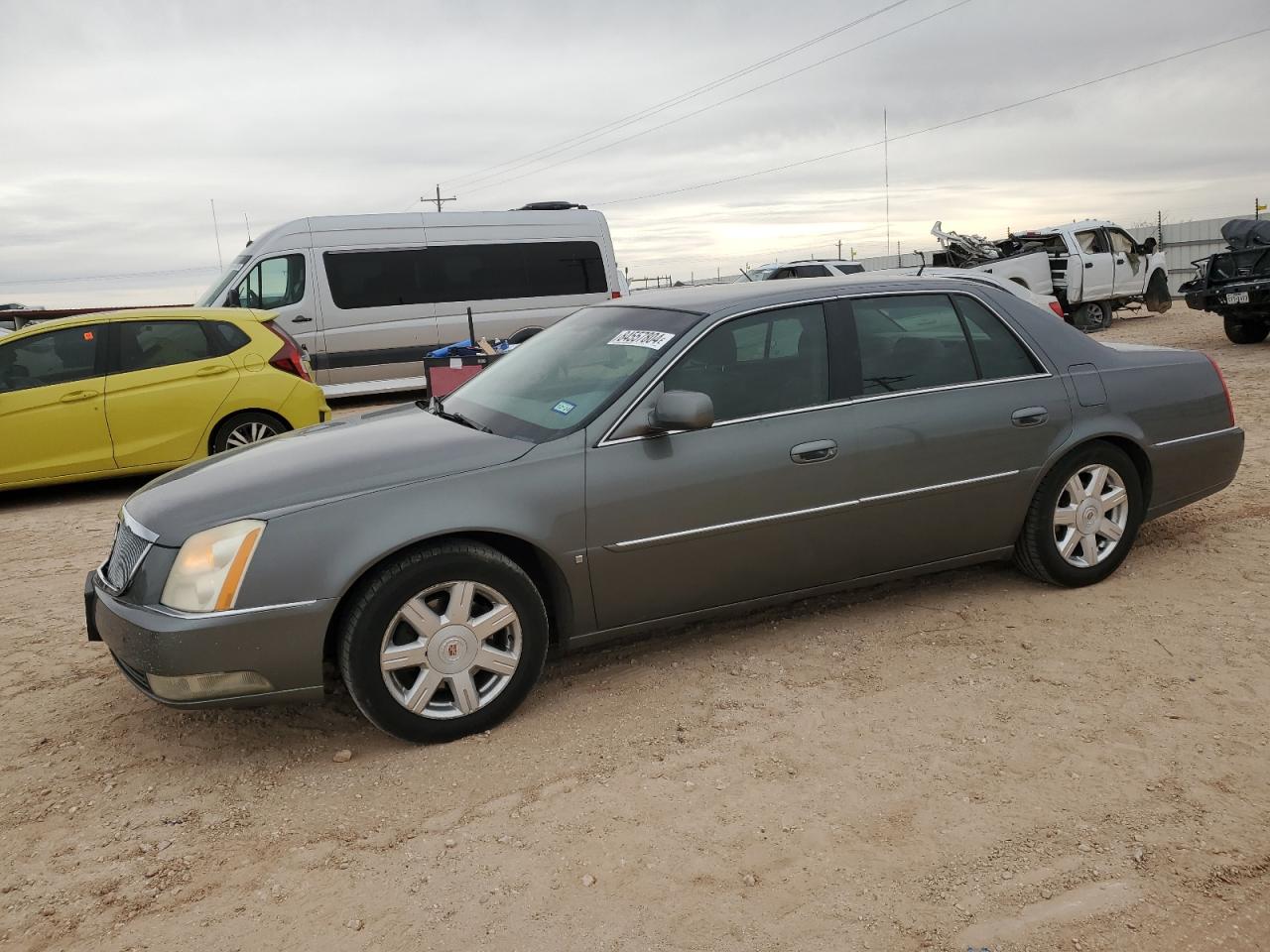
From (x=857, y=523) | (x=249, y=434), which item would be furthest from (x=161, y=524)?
(x=249, y=434)

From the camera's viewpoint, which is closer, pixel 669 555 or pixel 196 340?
pixel 669 555

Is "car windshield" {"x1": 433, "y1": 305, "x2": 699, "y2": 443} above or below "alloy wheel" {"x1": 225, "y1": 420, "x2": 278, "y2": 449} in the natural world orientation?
above

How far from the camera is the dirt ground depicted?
2564mm

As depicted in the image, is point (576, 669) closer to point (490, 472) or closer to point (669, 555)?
point (669, 555)

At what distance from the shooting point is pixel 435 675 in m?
3.43

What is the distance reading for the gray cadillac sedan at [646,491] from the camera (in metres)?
3.29

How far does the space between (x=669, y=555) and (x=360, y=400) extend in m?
11.3

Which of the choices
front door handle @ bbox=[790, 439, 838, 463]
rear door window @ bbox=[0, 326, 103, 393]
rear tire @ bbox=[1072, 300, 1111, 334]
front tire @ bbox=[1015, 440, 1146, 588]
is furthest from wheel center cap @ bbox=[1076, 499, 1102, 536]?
rear tire @ bbox=[1072, 300, 1111, 334]

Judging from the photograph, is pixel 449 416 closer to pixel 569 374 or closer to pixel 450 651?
pixel 569 374

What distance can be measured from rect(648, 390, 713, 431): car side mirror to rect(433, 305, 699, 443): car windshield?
0.80 ft

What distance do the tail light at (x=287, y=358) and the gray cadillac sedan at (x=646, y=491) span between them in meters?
4.44

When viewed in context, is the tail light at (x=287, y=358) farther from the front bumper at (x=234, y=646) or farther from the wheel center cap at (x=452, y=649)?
the wheel center cap at (x=452, y=649)

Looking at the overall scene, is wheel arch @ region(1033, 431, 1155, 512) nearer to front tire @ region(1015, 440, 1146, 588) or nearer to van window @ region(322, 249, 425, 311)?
front tire @ region(1015, 440, 1146, 588)

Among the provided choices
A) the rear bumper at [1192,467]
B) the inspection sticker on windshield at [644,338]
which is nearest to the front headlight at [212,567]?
the inspection sticker on windshield at [644,338]
